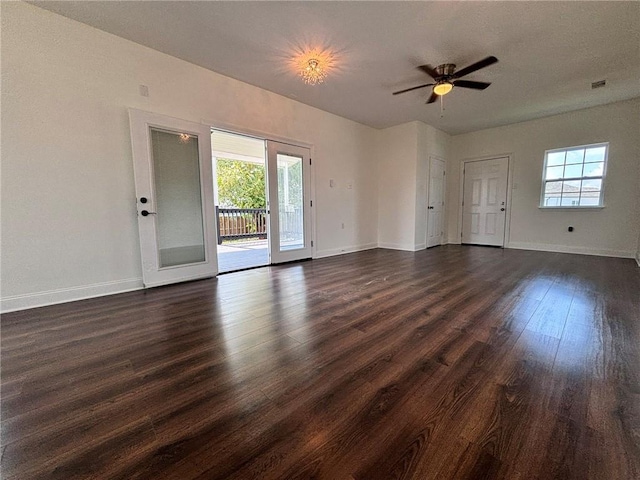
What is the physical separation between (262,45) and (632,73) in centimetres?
504

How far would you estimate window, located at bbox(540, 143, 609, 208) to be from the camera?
498 centimetres

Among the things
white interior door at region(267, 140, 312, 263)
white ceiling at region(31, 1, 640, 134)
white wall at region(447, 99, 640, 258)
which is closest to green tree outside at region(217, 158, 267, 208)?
white interior door at region(267, 140, 312, 263)

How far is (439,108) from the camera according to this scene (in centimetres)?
488

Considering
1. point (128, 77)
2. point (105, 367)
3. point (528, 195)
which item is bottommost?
point (105, 367)

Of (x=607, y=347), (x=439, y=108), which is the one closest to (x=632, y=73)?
(x=439, y=108)

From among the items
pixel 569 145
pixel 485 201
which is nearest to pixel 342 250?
pixel 485 201

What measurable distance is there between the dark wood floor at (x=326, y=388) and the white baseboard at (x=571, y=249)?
328cm

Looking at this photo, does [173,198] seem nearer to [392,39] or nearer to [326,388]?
[326,388]

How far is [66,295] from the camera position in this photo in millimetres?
2721

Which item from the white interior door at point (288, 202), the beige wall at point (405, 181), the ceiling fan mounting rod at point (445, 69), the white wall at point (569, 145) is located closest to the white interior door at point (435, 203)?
the beige wall at point (405, 181)

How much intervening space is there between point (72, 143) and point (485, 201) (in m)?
7.63

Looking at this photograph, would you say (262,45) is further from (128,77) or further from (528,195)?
(528,195)

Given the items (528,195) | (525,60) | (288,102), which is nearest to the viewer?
(525,60)

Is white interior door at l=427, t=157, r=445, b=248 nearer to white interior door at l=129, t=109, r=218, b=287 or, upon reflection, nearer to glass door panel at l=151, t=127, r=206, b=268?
white interior door at l=129, t=109, r=218, b=287
